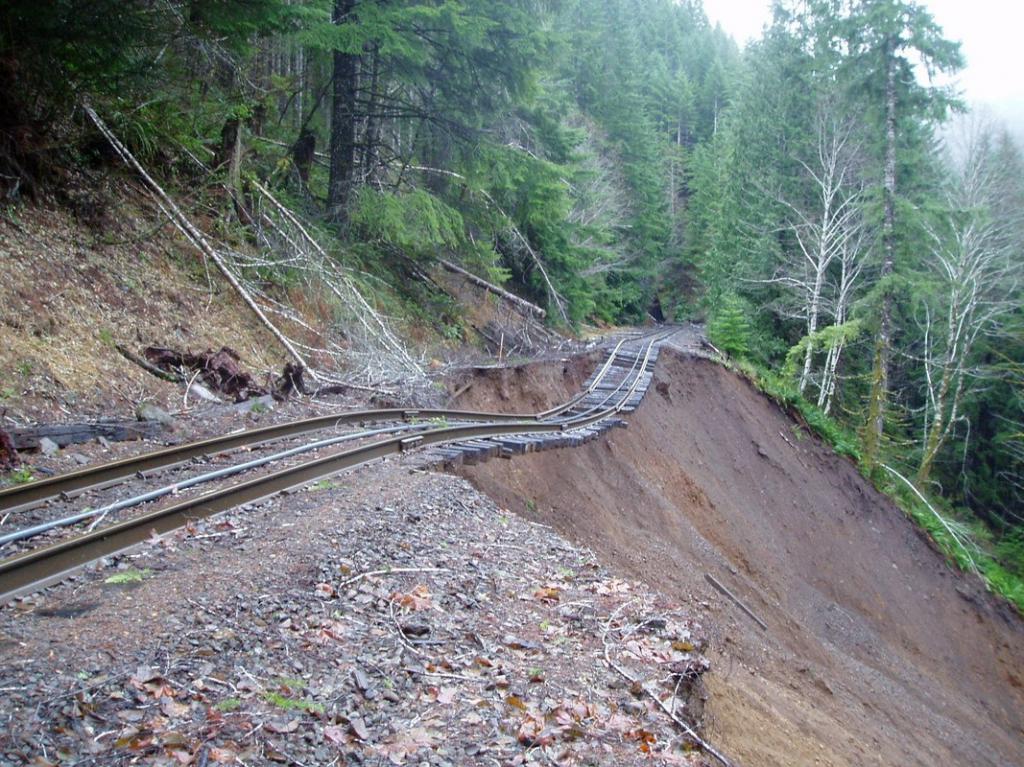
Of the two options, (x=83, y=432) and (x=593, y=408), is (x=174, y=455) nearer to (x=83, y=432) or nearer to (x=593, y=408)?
(x=83, y=432)

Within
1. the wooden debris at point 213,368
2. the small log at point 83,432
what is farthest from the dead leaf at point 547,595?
the wooden debris at point 213,368

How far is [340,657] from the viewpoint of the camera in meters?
4.37

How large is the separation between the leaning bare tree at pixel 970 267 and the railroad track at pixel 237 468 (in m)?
16.3

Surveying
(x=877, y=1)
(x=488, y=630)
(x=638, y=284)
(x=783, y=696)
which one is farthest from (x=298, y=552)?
(x=638, y=284)

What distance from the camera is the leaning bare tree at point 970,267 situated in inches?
982

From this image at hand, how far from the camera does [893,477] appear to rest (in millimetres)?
23734

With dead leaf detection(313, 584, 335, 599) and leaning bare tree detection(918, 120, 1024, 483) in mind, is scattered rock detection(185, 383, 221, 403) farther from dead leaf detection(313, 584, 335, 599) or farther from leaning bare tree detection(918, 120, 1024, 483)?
leaning bare tree detection(918, 120, 1024, 483)

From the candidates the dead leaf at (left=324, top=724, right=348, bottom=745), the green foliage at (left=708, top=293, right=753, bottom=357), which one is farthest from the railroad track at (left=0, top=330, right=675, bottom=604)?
the green foliage at (left=708, top=293, right=753, bottom=357)

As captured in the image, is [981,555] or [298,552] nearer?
[298,552]

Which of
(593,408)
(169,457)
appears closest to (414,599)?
(169,457)

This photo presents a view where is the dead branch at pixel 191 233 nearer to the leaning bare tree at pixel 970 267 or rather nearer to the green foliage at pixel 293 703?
the green foliage at pixel 293 703

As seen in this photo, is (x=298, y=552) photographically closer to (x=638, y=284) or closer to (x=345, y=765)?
(x=345, y=765)

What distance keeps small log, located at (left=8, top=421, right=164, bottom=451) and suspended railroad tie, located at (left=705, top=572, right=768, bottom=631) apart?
26.1 ft

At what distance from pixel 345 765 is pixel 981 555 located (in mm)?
24075
